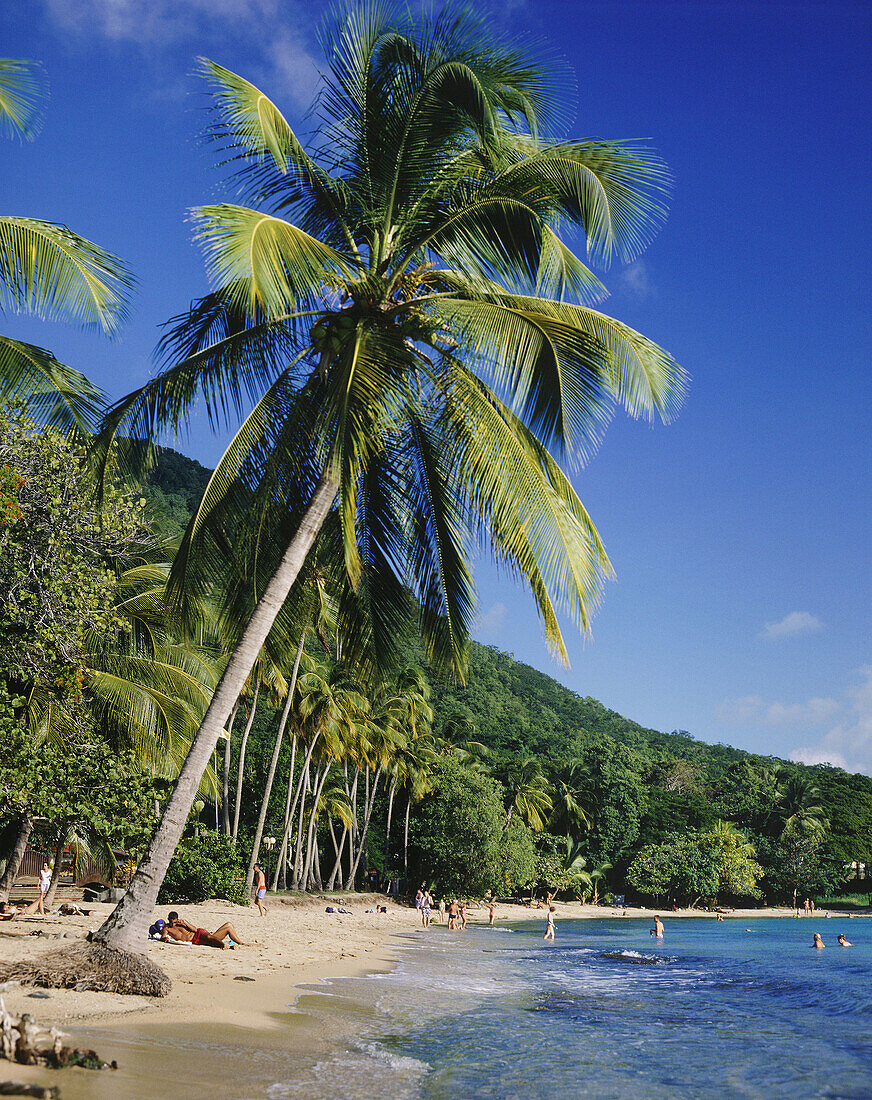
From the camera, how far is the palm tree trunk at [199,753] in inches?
308

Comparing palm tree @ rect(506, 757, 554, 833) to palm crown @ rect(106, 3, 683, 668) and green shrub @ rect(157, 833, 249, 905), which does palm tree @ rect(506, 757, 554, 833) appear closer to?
green shrub @ rect(157, 833, 249, 905)

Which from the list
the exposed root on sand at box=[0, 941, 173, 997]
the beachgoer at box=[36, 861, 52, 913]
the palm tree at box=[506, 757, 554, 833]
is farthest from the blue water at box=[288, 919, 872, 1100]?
the palm tree at box=[506, 757, 554, 833]

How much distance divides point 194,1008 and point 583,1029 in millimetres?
5704

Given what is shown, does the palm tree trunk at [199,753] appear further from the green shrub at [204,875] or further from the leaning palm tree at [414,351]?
the green shrub at [204,875]

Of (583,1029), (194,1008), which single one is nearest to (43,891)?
A: (194,1008)

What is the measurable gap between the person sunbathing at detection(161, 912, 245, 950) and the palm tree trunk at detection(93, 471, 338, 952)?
18.3 feet

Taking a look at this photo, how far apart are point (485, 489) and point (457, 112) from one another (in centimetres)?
389

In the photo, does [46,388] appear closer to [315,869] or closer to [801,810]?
[315,869]

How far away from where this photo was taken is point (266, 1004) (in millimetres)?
9734

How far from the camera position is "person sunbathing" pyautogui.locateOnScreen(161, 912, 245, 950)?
13.1 m

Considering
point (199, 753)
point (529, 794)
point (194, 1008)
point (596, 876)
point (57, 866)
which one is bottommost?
point (596, 876)

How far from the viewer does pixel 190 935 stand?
1338 cm

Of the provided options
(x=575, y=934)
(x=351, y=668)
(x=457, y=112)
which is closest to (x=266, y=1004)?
(x=351, y=668)


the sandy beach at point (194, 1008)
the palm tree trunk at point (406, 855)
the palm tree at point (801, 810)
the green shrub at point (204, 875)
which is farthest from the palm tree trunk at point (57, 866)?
the palm tree at point (801, 810)
